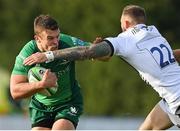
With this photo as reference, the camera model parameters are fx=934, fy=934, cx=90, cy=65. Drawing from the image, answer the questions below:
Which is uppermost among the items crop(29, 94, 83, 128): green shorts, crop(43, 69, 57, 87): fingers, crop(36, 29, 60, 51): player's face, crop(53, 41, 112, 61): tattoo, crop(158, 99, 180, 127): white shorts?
crop(36, 29, 60, 51): player's face

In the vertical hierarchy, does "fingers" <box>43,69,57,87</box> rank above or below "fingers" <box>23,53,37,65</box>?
below

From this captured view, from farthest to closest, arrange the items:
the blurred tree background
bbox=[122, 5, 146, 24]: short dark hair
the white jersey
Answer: the blurred tree background
bbox=[122, 5, 146, 24]: short dark hair
the white jersey

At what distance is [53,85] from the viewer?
1013cm

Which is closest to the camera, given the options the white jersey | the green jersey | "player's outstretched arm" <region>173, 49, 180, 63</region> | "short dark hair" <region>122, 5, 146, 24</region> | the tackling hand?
the tackling hand

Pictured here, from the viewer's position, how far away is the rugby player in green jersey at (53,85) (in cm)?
1040

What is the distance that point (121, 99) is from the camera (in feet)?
90.5

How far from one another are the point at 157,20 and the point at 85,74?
327 centimetres

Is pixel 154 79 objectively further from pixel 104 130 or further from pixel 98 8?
pixel 98 8

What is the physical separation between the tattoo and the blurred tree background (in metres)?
15.6

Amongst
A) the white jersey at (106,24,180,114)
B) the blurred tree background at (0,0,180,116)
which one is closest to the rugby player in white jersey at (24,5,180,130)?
the white jersey at (106,24,180,114)

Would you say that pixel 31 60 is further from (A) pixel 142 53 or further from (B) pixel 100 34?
(B) pixel 100 34

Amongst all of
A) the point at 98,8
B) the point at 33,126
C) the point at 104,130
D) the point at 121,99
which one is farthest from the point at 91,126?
the point at 98,8

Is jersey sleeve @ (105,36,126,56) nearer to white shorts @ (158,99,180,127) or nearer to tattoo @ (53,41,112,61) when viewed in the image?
tattoo @ (53,41,112,61)

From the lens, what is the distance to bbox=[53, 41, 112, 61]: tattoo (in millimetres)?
10180
